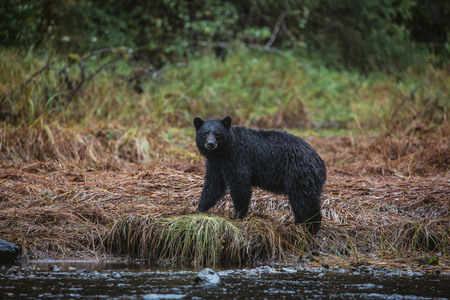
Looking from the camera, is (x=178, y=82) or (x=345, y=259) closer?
(x=345, y=259)

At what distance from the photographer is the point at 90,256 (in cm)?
488

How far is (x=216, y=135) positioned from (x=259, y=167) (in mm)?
559

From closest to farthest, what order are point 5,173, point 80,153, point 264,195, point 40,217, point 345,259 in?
1. point 345,259
2. point 40,217
3. point 264,195
4. point 5,173
5. point 80,153

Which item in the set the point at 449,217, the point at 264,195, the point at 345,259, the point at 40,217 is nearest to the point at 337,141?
the point at 264,195

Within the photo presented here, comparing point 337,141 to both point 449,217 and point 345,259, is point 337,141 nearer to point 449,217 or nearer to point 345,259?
point 449,217

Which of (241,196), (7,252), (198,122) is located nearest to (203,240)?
(241,196)

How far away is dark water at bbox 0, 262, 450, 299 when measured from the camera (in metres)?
3.52

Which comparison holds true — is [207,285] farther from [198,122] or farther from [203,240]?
[198,122]

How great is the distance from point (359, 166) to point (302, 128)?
405 cm

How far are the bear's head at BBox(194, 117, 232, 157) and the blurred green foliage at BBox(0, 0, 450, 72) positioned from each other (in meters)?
9.33

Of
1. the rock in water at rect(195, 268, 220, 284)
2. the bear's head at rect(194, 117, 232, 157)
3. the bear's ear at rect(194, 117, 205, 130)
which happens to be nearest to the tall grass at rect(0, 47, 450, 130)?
the bear's ear at rect(194, 117, 205, 130)

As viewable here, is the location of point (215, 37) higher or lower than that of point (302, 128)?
higher

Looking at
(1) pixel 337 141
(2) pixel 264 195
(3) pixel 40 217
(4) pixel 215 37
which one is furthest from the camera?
(4) pixel 215 37

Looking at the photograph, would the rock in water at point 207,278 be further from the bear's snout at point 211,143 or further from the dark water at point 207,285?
the bear's snout at point 211,143
